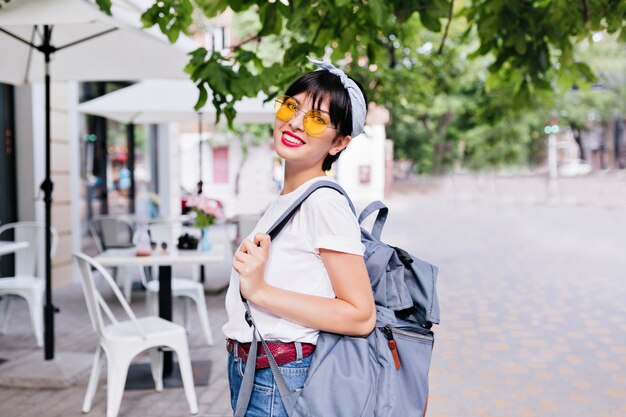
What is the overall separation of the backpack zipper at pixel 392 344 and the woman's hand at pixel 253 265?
12.2 inches

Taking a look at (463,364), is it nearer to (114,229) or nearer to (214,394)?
(214,394)

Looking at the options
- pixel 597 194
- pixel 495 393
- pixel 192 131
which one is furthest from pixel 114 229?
pixel 597 194

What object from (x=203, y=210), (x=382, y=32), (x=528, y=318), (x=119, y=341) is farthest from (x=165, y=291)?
(x=528, y=318)

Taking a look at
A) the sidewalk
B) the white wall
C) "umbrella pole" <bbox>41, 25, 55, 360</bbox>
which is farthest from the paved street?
the white wall

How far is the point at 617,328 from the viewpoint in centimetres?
761

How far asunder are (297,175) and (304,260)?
23cm

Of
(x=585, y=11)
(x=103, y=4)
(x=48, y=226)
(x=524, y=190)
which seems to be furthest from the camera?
(x=524, y=190)

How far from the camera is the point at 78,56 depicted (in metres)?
6.15

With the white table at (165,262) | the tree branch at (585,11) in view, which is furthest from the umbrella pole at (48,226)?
the tree branch at (585,11)

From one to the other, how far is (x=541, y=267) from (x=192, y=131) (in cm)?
2218

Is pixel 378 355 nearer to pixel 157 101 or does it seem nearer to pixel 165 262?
pixel 165 262

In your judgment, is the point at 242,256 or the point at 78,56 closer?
the point at 242,256

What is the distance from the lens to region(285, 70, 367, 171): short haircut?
183 centimetres

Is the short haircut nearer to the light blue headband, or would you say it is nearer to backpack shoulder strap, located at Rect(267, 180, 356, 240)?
the light blue headband
